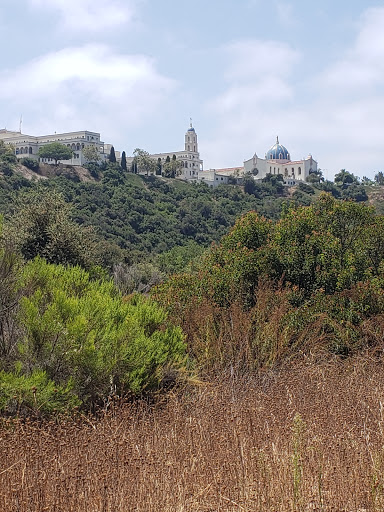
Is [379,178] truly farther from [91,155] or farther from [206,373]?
[206,373]

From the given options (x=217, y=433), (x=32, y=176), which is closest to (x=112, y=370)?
(x=217, y=433)

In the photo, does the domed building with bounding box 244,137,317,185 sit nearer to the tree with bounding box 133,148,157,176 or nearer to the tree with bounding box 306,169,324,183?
the tree with bounding box 306,169,324,183

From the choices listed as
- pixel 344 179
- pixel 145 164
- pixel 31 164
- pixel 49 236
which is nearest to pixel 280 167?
pixel 344 179

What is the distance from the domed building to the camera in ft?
408

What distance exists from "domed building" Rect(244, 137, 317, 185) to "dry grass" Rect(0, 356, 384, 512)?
377ft

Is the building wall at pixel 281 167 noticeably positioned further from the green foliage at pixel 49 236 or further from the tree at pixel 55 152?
the green foliage at pixel 49 236

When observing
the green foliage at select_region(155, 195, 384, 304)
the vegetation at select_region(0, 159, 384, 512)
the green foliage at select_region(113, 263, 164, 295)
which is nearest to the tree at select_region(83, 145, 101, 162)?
the green foliage at select_region(113, 263, 164, 295)

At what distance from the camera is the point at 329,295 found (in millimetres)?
10766

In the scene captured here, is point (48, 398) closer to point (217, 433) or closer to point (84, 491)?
point (217, 433)

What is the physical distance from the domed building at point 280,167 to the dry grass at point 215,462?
115030 millimetres

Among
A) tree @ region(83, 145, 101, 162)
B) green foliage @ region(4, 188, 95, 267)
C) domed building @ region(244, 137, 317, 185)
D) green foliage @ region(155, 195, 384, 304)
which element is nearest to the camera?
green foliage @ region(155, 195, 384, 304)

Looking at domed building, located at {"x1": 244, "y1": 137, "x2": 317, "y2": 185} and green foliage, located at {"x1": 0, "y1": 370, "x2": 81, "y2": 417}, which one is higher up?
domed building, located at {"x1": 244, "y1": 137, "x2": 317, "y2": 185}

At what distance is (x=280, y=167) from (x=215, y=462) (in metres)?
126

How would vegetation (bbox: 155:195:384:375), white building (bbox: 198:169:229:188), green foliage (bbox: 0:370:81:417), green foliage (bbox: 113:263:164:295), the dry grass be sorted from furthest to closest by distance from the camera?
white building (bbox: 198:169:229:188) → green foliage (bbox: 113:263:164:295) → vegetation (bbox: 155:195:384:375) → green foliage (bbox: 0:370:81:417) → the dry grass
